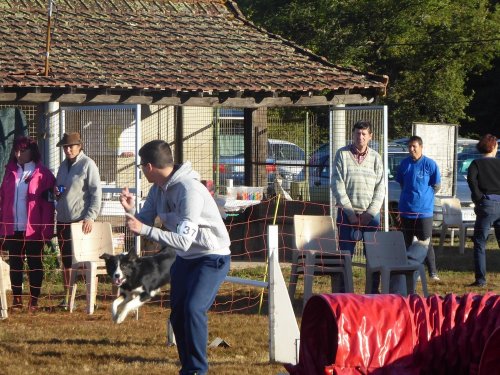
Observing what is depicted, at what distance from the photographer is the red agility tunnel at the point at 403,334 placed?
6.75 meters

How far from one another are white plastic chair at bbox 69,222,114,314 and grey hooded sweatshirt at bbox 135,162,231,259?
12.8ft

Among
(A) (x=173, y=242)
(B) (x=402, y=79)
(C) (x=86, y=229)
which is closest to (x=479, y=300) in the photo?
(A) (x=173, y=242)

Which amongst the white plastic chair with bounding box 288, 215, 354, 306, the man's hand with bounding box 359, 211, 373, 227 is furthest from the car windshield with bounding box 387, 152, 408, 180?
the man's hand with bounding box 359, 211, 373, 227

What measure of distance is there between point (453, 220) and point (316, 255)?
7.28 metres

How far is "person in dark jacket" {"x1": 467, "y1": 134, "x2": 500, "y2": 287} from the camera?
13000 mm

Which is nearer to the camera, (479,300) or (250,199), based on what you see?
(479,300)

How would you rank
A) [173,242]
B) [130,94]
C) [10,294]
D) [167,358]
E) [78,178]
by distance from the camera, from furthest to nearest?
[130,94] → [10,294] → [78,178] → [167,358] → [173,242]

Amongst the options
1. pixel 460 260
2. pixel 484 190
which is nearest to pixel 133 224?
pixel 484 190

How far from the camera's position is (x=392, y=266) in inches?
440

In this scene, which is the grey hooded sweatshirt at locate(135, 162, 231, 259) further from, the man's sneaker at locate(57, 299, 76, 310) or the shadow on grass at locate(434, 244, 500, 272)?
the shadow on grass at locate(434, 244, 500, 272)

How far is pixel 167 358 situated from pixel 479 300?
292 cm

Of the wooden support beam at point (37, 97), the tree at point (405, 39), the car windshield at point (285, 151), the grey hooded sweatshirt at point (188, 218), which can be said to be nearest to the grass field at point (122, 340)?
the grey hooded sweatshirt at point (188, 218)

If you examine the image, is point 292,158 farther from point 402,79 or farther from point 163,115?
point 402,79

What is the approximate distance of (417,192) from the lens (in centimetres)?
1301
